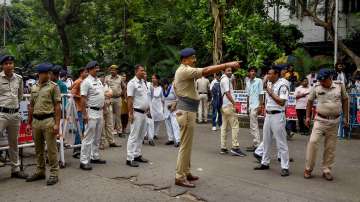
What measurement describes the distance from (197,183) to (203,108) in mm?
8879

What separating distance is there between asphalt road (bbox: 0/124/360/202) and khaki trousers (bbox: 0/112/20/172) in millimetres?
329

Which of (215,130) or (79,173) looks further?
(215,130)

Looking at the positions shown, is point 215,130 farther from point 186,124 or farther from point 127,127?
point 186,124

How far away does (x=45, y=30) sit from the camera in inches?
1019

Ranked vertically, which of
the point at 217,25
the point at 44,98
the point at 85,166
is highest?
the point at 217,25

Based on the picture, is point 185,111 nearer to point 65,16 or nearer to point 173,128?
point 173,128

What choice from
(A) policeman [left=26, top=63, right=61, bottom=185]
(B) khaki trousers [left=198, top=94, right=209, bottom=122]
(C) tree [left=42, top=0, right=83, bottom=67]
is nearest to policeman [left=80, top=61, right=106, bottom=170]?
(A) policeman [left=26, top=63, right=61, bottom=185]

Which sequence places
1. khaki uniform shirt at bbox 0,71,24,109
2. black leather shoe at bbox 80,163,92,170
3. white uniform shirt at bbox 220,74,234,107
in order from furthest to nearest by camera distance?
white uniform shirt at bbox 220,74,234,107 → black leather shoe at bbox 80,163,92,170 → khaki uniform shirt at bbox 0,71,24,109

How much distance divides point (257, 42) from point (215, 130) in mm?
5947

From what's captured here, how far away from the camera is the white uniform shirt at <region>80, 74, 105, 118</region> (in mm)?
8289

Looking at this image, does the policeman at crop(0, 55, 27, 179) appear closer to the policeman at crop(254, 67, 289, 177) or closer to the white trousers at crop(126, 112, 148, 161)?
the white trousers at crop(126, 112, 148, 161)

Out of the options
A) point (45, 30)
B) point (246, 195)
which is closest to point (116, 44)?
point (45, 30)

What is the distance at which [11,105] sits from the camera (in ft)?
24.1

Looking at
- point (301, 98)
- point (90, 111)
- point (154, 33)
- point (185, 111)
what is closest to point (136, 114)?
point (90, 111)
